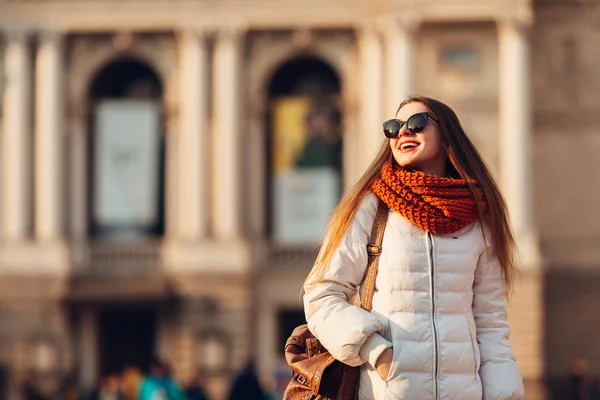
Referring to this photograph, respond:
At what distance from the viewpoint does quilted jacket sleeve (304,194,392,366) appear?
6.30 metres

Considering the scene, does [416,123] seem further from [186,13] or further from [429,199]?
[186,13]

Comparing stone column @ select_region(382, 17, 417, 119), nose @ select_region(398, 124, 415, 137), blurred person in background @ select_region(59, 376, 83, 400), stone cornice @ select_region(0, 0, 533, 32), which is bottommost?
blurred person in background @ select_region(59, 376, 83, 400)

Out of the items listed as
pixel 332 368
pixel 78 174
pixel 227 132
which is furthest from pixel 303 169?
pixel 332 368

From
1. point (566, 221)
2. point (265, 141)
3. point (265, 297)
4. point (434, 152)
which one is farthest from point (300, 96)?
point (434, 152)

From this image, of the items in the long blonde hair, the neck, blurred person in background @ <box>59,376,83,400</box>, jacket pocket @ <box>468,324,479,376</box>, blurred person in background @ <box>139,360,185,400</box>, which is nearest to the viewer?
jacket pocket @ <box>468,324,479,376</box>

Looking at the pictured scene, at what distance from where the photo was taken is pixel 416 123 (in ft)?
22.1

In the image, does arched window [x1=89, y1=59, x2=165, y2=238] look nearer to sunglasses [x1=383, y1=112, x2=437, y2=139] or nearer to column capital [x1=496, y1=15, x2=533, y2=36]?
column capital [x1=496, y1=15, x2=533, y2=36]

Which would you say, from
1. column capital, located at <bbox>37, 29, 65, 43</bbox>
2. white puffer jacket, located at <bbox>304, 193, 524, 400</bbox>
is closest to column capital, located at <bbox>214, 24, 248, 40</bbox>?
column capital, located at <bbox>37, 29, 65, 43</bbox>

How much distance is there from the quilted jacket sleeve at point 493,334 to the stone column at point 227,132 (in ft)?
99.8

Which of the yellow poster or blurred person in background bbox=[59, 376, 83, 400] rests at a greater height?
the yellow poster

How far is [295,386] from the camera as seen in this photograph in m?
6.75

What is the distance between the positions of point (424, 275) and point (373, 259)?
272 millimetres

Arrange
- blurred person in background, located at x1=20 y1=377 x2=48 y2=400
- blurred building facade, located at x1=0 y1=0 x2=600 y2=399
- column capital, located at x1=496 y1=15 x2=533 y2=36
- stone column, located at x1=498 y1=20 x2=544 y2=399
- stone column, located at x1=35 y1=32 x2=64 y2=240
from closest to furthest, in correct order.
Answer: blurred person in background, located at x1=20 y1=377 x2=48 y2=400 → stone column, located at x1=498 y1=20 x2=544 y2=399 → column capital, located at x1=496 y1=15 x2=533 y2=36 → blurred building facade, located at x1=0 y1=0 x2=600 y2=399 → stone column, located at x1=35 y1=32 x2=64 y2=240

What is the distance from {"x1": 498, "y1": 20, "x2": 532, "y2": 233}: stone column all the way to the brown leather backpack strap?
29965mm
